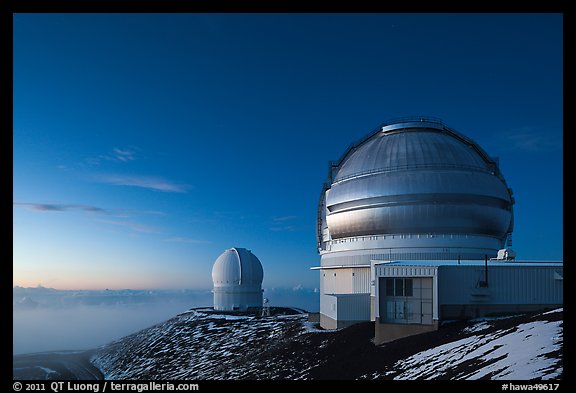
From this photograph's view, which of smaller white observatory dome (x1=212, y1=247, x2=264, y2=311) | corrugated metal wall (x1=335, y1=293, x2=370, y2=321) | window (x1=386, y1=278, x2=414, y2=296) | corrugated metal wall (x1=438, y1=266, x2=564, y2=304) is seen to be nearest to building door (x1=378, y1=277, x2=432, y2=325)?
window (x1=386, y1=278, x2=414, y2=296)

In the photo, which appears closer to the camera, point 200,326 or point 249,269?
point 200,326

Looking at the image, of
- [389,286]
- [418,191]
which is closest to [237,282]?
A: [418,191]

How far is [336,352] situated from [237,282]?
3209 cm

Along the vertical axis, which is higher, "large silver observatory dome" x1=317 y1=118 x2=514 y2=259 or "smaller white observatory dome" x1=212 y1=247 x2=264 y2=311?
"large silver observatory dome" x1=317 y1=118 x2=514 y2=259

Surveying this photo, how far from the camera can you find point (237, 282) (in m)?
54.3

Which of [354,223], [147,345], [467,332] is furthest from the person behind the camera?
[147,345]

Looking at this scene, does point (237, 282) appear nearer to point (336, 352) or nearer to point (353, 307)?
point (353, 307)

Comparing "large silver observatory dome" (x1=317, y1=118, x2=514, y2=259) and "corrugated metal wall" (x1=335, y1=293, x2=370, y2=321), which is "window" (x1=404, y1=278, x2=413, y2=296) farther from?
"large silver observatory dome" (x1=317, y1=118, x2=514, y2=259)

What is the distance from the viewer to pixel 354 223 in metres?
33.2

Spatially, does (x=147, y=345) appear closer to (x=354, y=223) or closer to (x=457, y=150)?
(x=354, y=223)

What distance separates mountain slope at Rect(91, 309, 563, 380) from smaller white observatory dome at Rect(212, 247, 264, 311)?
834 cm

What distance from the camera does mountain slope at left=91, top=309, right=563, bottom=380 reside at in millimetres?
14117
